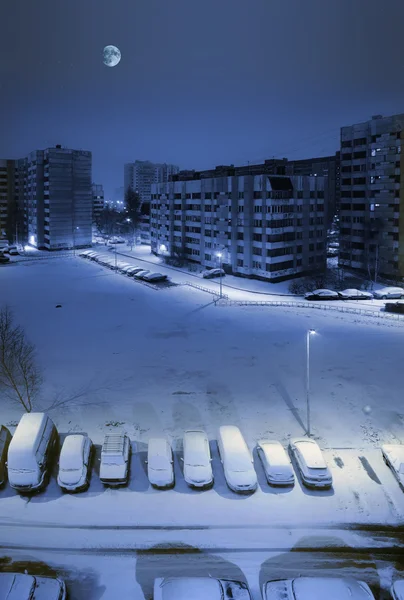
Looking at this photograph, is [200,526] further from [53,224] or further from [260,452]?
[53,224]

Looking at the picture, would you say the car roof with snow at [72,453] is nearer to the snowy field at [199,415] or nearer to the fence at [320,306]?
the snowy field at [199,415]

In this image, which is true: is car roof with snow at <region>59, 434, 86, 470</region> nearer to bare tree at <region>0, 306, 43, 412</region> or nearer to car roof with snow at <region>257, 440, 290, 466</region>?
bare tree at <region>0, 306, 43, 412</region>

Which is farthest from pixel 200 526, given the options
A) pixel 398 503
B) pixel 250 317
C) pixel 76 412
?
pixel 250 317

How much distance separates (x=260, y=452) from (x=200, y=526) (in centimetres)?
379

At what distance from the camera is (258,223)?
49250mm

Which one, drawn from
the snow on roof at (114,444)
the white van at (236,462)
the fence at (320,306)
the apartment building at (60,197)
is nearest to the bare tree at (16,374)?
the snow on roof at (114,444)

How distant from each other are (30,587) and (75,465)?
4845 mm

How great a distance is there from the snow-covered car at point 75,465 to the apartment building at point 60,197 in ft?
200

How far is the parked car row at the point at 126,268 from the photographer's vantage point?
4797 cm

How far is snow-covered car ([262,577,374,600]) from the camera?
34.1 feet

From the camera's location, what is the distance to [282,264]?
50.0 meters

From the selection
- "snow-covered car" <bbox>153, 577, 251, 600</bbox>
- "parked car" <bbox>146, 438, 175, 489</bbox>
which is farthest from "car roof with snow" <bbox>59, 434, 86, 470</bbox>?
"snow-covered car" <bbox>153, 577, 251, 600</bbox>

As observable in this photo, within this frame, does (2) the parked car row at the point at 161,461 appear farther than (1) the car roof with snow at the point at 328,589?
Yes

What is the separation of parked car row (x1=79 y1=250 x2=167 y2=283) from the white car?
109 ft
